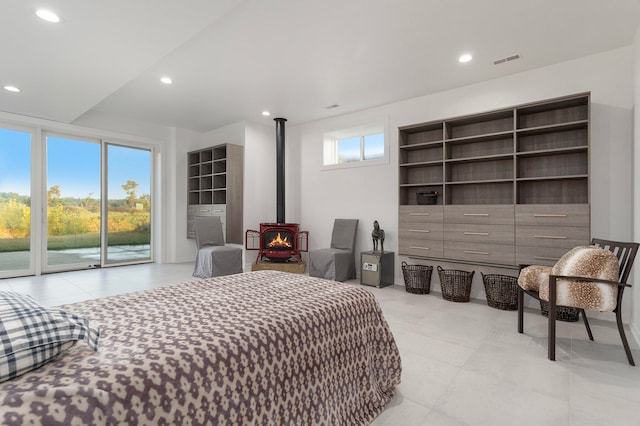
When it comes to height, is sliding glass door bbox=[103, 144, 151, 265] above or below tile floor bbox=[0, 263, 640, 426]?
above

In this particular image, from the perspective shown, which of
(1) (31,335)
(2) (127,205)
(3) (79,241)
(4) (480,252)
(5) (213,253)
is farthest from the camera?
(2) (127,205)

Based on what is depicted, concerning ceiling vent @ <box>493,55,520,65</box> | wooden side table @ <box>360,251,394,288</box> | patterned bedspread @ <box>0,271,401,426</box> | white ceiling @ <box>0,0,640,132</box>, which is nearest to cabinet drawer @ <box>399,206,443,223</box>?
wooden side table @ <box>360,251,394,288</box>

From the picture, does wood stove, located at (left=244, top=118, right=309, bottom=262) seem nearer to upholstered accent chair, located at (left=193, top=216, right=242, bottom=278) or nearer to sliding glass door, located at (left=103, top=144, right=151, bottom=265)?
upholstered accent chair, located at (left=193, top=216, right=242, bottom=278)

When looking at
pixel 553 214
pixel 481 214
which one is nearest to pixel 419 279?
pixel 481 214

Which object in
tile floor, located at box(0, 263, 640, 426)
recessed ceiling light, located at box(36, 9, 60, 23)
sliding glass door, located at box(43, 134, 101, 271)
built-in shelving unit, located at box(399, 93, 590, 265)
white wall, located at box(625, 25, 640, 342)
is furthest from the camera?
sliding glass door, located at box(43, 134, 101, 271)

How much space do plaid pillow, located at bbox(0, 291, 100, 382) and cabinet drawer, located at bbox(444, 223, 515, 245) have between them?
3.69m

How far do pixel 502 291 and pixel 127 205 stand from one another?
634cm

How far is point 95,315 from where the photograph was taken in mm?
1316

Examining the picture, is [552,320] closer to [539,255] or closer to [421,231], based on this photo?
[539,255]

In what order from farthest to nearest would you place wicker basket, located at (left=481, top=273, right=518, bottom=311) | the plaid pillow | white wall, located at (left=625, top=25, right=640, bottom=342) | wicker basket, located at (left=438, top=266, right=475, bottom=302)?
wicker basket, located at (left=438, top=266, right=475, bottom=302), wicker basket, located at (left=481, top=273, right=518, bottom=311), white wall, located at (left=625, top=25, right=640, bottom=342), the plaid pillow

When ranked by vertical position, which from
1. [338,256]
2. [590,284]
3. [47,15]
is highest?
[47,15]

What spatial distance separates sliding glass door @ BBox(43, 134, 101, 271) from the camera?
528 cm

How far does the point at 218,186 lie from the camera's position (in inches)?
244

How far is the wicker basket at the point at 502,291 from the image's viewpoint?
11.3 ft
